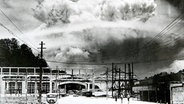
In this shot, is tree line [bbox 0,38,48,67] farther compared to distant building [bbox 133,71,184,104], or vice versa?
distant building [bbox 133,71,184,104]

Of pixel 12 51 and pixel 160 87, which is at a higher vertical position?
pixel 12 51

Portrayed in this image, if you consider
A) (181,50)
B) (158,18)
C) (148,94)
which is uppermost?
(158,18)

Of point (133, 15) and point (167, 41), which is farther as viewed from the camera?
point (167, 41)

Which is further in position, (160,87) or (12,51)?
(160,87)

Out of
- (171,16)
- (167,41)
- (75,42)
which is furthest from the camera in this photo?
(167,41)

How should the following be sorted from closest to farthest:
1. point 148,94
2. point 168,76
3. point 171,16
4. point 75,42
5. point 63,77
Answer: point 171,16 → point 75,42 → point 168,76 → point 148,94 → point 63,77

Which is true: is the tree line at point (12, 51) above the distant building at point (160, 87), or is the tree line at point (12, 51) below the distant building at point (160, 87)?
above

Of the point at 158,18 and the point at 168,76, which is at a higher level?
the point at 158,18

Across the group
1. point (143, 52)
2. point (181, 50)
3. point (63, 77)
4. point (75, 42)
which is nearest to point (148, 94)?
point (143, 52)

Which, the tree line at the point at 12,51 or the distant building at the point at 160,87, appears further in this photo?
the distant building at the point at 160,87

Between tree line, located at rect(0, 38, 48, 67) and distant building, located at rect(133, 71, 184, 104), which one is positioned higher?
tree line, located at rect(0, 38, 48, 67)

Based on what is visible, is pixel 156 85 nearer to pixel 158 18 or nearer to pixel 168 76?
pixel 168 76
